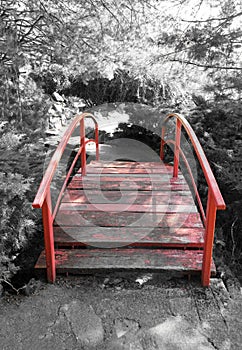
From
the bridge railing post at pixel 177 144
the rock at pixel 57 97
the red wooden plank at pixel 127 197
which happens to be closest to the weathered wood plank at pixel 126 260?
the red wooden plank at pixel 127 197

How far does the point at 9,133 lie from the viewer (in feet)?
9.67

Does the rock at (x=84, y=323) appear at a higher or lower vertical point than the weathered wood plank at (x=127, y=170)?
lower

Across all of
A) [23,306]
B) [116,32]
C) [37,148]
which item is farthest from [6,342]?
[116,32]

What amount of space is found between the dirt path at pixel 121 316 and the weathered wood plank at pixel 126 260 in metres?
0.10

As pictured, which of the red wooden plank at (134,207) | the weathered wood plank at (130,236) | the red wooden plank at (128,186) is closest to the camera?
the weathered wood plank at (130,236)

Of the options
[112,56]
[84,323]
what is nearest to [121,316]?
[84,323]

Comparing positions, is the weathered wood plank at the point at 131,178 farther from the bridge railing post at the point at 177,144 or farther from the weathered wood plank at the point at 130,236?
the weathered wood plank at the point at 130,236

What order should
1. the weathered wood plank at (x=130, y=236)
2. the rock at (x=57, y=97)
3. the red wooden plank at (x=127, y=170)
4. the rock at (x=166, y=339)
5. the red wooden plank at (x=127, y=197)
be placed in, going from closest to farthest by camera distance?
the rock at (x=166, y=339) → the weathered wood plank at (x=130, y=236) → the red wooden plank at (x=127, y=197) → the red wooden plank at (x=127, y=170) → the rock at (x=57, y=97)

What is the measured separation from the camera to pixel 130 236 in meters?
3.43

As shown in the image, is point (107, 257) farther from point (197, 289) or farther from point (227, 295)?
point (227, 295)

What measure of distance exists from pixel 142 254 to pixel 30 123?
183 cm

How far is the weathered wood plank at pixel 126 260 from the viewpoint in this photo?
295cm

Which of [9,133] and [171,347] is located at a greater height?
[9,133]

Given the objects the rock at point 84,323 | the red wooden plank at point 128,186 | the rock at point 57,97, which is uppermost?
the rock at point 57,97
